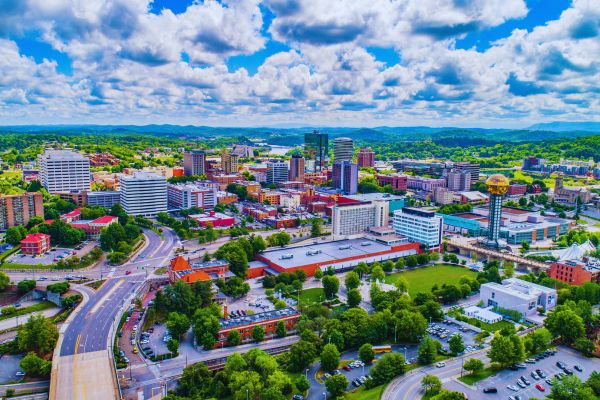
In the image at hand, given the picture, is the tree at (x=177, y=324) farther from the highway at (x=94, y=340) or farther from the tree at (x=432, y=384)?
the tree at (x=432, y=384)

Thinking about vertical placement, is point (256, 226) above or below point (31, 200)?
below

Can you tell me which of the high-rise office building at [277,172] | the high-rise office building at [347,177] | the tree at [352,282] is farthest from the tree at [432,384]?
the high-rise office building at [277,172]

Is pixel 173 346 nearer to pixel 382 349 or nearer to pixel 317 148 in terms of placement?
pixel 382 349

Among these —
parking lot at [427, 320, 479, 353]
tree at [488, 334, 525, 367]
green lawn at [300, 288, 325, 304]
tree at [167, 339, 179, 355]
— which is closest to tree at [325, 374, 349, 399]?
parking lot at [427, 320, 479, 353]

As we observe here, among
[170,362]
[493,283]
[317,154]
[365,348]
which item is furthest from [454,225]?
[317,154]

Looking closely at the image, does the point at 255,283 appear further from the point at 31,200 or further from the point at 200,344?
the point at 31,200

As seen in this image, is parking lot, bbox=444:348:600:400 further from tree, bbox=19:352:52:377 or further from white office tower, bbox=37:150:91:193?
white office tower, bbox=37:150:91:193

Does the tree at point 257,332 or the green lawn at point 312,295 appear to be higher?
the tree at point 257,332
